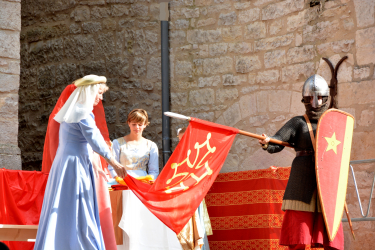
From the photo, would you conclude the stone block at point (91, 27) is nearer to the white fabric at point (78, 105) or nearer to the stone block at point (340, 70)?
the stone block at point (340, 70)

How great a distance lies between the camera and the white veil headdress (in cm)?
400

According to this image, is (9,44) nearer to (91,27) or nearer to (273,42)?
(91,27)

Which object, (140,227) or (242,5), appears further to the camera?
(242,5)

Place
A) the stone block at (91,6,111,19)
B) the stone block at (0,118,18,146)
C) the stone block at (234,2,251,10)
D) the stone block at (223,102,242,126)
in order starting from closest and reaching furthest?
the stone block at (0,118,18,146), the stone block at (223,102,242,126), the stone block at (234,2,251,10), the stone block at (91,6,111,19)

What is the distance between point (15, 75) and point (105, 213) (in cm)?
214

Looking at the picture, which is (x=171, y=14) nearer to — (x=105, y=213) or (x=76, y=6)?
(x=76, y=6)

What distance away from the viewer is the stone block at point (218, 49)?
23.5 ft

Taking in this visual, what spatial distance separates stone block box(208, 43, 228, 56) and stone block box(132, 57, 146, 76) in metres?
1.01

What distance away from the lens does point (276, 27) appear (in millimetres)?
6777

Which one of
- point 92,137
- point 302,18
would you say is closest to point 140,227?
point 92,137

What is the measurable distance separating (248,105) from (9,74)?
9.68 ft

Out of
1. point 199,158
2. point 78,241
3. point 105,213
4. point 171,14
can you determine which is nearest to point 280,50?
point 171,14

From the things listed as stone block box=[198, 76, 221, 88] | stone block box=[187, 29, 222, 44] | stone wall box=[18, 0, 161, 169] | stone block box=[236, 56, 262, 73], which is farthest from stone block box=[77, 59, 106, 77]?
stone block box=[236, 56, 262, 73]

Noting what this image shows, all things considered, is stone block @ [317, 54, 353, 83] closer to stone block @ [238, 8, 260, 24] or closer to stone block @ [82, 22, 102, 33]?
stone block @ [238, 8, 260, 24]
